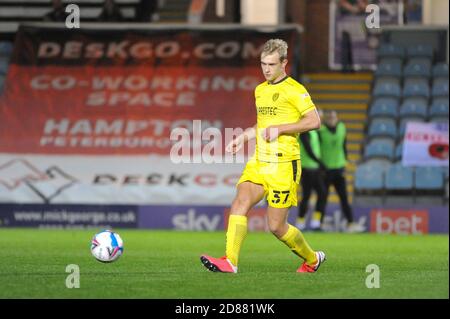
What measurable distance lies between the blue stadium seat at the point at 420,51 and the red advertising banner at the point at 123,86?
9.74 ft

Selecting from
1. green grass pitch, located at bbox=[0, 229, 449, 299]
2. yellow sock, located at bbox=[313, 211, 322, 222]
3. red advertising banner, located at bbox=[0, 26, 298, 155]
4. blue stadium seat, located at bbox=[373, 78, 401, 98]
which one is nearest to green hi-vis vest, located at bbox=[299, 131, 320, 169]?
yellow sock, located at bbox=[313, 211, 322, 222]

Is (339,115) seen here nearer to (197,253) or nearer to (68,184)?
(68,184)

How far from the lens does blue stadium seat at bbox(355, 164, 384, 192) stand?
22141 mm

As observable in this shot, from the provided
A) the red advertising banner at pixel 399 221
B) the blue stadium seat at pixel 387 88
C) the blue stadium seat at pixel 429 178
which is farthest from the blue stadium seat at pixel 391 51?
the red advertising banner at pixel 399 221

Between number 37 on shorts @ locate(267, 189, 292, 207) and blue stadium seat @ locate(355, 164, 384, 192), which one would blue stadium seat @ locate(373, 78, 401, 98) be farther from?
number 37 on shorts @ locate(267, 189, 292, 207)

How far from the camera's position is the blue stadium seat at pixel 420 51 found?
25.5 meters

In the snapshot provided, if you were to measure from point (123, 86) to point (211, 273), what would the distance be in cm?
1421

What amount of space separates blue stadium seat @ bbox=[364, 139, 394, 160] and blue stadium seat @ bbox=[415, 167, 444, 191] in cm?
121

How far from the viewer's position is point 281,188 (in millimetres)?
10250

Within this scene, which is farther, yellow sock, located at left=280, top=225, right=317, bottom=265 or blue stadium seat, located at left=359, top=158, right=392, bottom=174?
blue stadium seat, located at left=359, top=158, right=392, bottom=174

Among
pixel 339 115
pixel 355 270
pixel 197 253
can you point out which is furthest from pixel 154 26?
pixel 355 270

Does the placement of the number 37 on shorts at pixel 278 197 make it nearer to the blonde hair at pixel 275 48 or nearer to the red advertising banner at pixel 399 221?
the blonde hair at pixel 275 48

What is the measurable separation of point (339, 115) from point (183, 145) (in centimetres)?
425

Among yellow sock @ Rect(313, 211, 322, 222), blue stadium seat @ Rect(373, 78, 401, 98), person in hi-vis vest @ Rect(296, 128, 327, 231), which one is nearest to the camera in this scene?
person in hi-vis vest @ Rect(296, 128, 327, 231)
